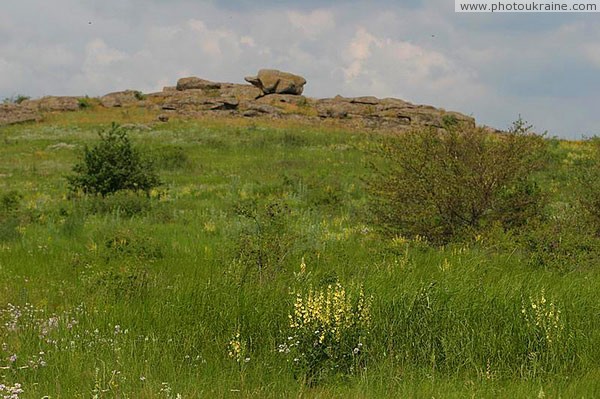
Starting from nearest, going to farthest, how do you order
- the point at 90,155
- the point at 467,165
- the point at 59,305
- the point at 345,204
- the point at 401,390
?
the point at 401,390
the point at 59,305
the point at 467,165
the point at 345,204
the point at 90,155

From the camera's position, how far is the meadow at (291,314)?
4723 millimetres

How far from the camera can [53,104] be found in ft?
192

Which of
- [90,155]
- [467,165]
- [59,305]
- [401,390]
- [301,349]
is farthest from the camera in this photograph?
[90,155]

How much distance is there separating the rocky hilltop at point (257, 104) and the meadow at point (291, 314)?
41.8 metres

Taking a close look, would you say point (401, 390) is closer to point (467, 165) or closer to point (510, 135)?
point (467, 165)

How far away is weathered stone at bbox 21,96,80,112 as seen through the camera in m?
57.6

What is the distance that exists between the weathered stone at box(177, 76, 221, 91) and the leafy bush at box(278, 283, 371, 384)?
59640 millimetres

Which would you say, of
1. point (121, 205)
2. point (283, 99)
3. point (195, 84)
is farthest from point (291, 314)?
point (195, 84)

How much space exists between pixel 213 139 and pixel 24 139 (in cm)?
1294

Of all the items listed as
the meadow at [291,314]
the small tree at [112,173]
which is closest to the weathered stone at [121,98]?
the small tree at [112,173]

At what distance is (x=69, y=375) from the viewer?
4707mm

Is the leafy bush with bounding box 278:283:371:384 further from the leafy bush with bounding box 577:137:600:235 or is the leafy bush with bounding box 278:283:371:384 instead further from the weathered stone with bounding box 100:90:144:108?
the weathered stone with bounding box 100:90:144:108

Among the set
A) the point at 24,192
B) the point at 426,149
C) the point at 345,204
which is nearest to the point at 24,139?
the point at 24,192

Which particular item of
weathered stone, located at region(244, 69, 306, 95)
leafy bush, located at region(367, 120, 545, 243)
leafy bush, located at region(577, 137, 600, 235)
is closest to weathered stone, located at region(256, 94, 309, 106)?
weathered stone, located at region(244, 69, 306, 95)
